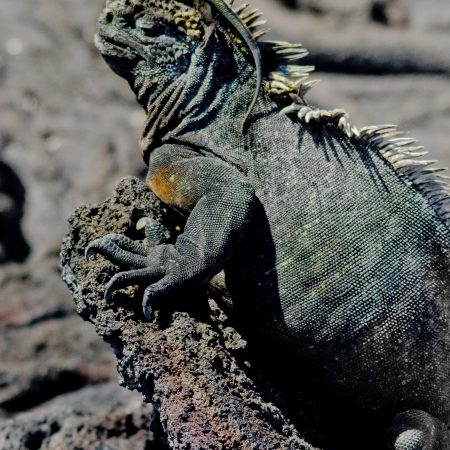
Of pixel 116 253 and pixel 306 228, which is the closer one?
pixel 116 253

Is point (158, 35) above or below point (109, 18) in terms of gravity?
below

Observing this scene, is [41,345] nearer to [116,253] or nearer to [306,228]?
[116,253]

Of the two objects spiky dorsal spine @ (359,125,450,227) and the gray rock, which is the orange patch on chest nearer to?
spiky dorsal spine @ (359,125,450,227)

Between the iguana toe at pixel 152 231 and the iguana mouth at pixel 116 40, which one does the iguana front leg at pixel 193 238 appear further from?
the iguana mouth at pixel 116 40

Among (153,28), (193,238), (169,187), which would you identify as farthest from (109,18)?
(193,238)

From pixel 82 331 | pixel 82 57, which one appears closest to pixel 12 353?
pixel 82 331

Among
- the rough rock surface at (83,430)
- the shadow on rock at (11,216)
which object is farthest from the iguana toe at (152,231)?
the shadow on rock at (11,216)

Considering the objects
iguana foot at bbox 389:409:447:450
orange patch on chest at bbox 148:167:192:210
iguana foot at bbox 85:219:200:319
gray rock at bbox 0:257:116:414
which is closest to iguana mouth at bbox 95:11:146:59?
orange patch on chest at bbox 148:167:192:210
